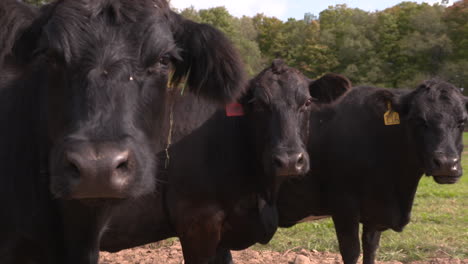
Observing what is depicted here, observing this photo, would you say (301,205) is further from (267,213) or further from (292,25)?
(292,25)

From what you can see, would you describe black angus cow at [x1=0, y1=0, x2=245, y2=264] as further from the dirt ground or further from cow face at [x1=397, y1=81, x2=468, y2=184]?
cow face at [x1=397, y1=81, x2=468, y2=184]

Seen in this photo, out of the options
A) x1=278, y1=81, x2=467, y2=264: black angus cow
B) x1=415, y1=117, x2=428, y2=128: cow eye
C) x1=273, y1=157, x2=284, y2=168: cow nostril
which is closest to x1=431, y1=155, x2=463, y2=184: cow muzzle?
x1=278, y1=81, x2=467, y2=264: black angus cow

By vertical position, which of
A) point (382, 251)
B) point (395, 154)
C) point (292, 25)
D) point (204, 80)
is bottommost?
point (382, 251)

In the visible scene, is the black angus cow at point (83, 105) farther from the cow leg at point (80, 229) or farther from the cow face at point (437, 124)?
the cow face at point (437, 124)

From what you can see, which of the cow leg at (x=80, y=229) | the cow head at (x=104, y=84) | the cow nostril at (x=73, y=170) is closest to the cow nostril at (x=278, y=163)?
the cow head at (x=104, y=84)

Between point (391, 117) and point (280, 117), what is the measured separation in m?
2.14

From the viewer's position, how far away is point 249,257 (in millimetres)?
6426

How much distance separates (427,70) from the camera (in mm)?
45469

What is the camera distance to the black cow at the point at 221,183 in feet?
15.6

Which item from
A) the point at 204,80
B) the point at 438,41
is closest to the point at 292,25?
the point at 438,41

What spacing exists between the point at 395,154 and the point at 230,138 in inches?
96.4

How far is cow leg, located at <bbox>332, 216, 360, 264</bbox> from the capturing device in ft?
19.4

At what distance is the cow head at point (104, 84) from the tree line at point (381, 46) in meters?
38.0

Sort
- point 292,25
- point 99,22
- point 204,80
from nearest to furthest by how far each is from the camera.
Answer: point 99,22 < point 204,80 < point 292,25
